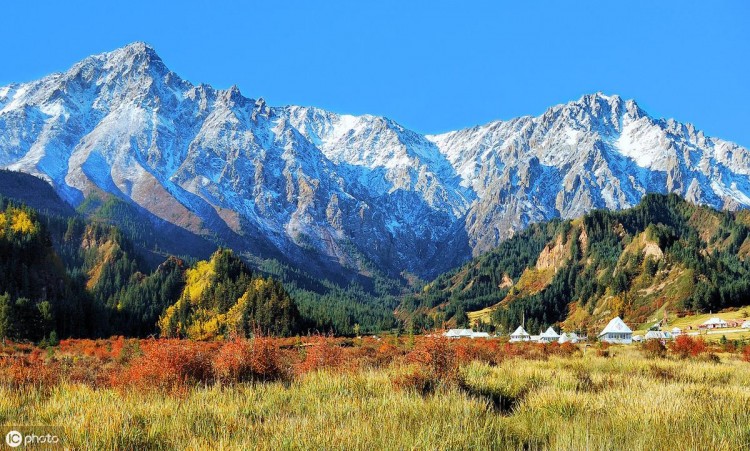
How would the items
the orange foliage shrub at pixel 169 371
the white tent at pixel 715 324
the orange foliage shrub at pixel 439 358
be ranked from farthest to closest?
the white tent at pixel 715 324 < the orange foliage shrub at pixel 439 358 < the orange foliage shrub at pixel 169 371

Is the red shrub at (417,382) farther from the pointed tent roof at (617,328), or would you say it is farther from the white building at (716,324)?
the white building at (716,324)

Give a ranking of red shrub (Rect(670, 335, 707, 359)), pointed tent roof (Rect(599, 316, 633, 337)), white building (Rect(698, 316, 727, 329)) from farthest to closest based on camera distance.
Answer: pointed tent roof (Rect(599, 316, 633, 337))
white building (Rect(698, 316, 727, 329))
red shrub (Rect(670, 335, 707, 359))

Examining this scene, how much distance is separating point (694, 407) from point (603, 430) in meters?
2.50

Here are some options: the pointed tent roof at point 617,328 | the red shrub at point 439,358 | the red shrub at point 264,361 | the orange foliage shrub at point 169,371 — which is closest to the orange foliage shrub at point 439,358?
the red shrub at point 439,358

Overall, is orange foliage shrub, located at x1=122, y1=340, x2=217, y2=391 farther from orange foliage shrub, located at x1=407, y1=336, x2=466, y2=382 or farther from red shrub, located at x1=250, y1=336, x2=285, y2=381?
orange foliage shrub, located at x1=407, y1=336, x2=466, y2=382

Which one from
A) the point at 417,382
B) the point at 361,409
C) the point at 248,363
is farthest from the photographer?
the point at 248,363

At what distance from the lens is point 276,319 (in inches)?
4139

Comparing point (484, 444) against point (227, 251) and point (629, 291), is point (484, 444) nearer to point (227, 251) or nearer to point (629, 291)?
point (227, 251)

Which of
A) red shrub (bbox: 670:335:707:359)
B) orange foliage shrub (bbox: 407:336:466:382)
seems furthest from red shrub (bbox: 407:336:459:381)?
red shrub (bbox: 670:335:707:359)

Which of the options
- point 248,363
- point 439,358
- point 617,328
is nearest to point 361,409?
point 439,358

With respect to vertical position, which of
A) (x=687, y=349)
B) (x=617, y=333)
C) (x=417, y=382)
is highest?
(x=417, y=382)

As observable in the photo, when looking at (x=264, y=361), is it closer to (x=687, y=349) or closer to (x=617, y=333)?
(x=687, y=349)

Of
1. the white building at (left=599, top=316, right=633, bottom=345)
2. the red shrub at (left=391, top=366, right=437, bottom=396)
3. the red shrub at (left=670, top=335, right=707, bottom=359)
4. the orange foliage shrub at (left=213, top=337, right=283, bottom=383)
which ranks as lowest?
the white building at (left=599, top=316, right=633, bottom=345)

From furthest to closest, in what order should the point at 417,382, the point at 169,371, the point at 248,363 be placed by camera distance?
the point at 248,363, the point at 169,371, the point at 417,382
